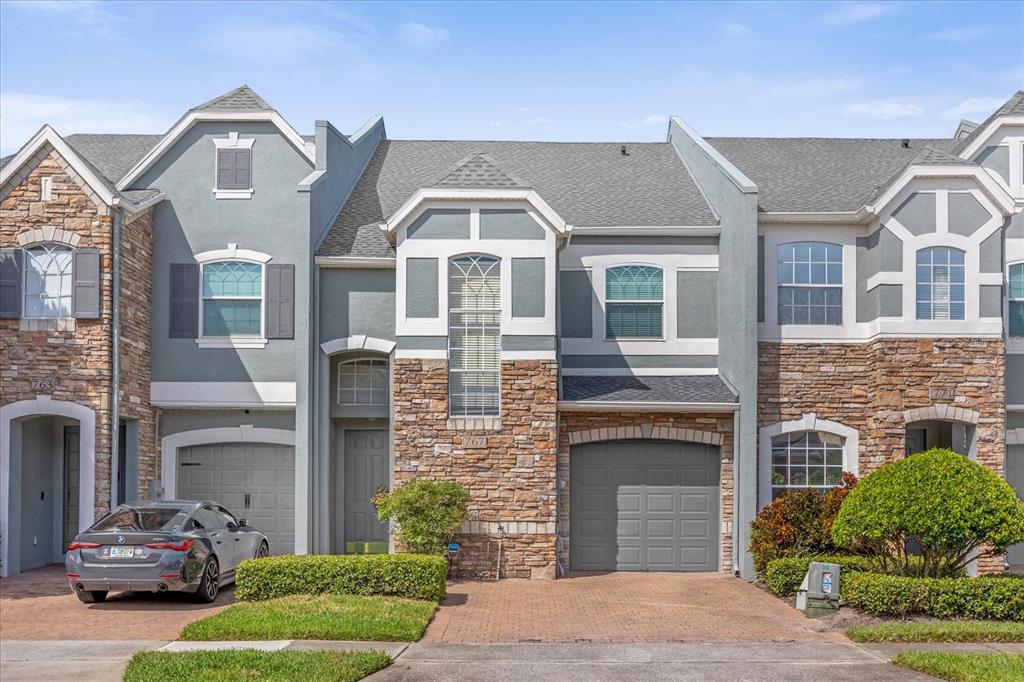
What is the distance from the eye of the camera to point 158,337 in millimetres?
19766

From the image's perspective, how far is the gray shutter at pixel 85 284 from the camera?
59.1 ft

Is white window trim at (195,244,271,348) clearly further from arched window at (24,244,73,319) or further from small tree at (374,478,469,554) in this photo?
small tree at (374,478,469,554)

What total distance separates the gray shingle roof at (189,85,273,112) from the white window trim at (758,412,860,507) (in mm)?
11341

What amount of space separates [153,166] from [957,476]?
15263mm

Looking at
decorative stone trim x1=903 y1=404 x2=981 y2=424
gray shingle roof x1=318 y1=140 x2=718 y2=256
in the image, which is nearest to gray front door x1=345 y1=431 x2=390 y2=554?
gray shingle roof x1=318 y1=140 x2=718 y2=256

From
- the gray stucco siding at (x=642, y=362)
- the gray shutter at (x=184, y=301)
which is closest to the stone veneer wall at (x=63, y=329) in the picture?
the gray shutter at (x=184, y=301)

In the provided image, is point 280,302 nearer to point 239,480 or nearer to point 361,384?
point 361,384

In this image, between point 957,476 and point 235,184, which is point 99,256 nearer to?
point 235,184

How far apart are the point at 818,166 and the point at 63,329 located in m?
15.3

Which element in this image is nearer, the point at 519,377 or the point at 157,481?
the point at 519,377

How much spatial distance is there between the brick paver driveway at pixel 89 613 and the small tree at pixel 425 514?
9.36ft

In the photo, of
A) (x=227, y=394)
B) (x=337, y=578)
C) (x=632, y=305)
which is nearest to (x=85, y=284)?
(x=227, y=394)

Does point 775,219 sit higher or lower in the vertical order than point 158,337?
higher

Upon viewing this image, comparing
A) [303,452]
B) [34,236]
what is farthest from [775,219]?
[34,236]
